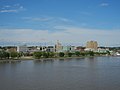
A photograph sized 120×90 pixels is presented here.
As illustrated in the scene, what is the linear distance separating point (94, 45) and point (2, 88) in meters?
65.5

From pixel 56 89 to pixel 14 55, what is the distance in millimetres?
23172

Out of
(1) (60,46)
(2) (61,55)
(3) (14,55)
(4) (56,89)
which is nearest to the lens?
(4) (56,89)

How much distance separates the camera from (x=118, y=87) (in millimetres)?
8805

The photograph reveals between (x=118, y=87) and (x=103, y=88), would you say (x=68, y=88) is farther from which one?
(x=118, y=87)

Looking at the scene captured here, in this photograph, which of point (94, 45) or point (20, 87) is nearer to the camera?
point (20, 87)

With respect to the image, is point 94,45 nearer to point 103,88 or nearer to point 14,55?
point 14,55

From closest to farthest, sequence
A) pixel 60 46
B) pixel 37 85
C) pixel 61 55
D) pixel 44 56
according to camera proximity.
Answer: pixel 37 85 < pixel 44 56 < pixel 61 55 < pixel 60 46

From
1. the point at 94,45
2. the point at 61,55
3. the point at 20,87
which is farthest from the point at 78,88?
the point at 94,45

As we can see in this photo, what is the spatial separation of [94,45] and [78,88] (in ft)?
214

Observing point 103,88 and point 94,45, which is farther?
point 94,45

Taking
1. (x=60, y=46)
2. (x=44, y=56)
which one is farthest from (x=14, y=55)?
(x=60, y=46)

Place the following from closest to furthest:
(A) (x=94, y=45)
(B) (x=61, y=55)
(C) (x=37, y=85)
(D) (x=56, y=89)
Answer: (D) (x=56, y=89), (C) (x=37, y=85), (B) (x=61, y=55), (A) (x=94, y=45)

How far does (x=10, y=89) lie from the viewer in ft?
27.7

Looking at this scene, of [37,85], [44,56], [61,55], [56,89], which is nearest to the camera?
[56,89]
